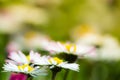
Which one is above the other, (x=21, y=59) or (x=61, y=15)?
(x=61, y=15)

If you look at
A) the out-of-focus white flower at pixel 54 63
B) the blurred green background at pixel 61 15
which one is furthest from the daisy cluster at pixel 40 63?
the blurred green background at pixel 61 15

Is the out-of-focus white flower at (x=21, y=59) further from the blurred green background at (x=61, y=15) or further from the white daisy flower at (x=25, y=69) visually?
the blurred green background at (x=61, y=15)

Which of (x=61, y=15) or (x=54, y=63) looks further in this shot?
(x=61, y=15)

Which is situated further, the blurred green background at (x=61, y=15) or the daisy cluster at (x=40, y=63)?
the blurred green background at (x=61, y=15)

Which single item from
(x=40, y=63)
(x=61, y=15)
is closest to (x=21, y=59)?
(x=40, y=63)

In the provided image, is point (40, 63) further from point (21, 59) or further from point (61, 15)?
point (61, 15)

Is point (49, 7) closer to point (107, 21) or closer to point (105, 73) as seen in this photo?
point (107, 21)

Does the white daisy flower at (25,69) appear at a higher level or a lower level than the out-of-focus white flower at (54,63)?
lower

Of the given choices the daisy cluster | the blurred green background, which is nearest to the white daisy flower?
the daisy cluster

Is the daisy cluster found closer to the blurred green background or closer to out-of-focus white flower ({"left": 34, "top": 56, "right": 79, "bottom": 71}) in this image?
out-of-focus white flower ({"left": 34, "top": 56, "right": 79, "bottom": 71})
